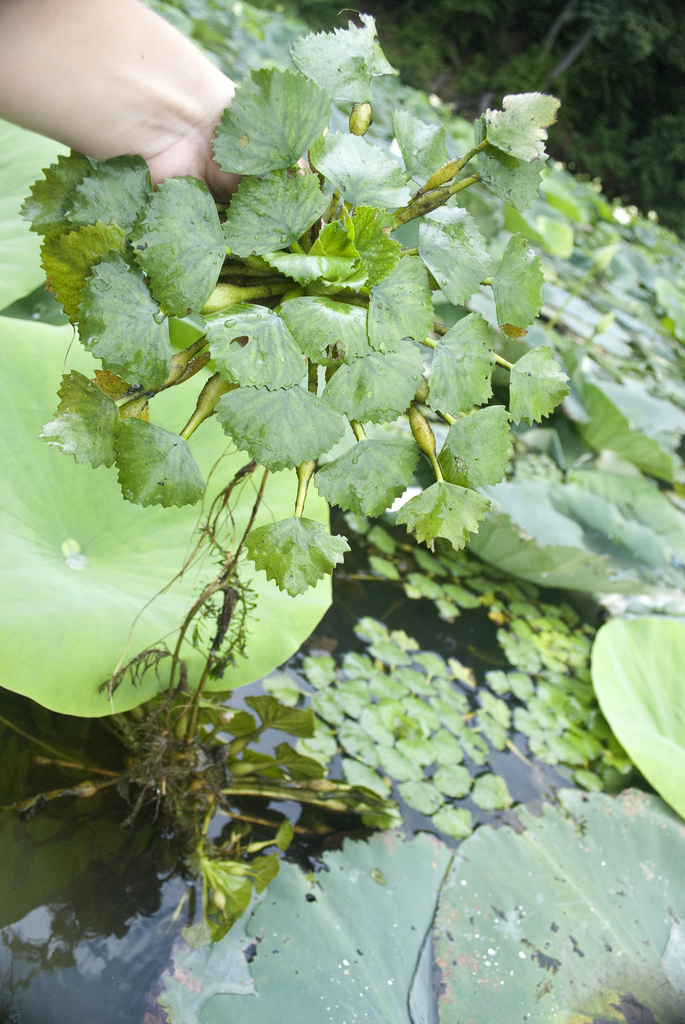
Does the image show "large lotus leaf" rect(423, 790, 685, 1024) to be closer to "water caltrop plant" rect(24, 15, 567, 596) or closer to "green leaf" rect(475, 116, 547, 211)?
"water caltrop plant" rect(24, 15, 567, 596)

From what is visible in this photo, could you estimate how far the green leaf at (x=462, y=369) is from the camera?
1.37ft

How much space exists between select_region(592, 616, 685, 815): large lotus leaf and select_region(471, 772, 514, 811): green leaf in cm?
24

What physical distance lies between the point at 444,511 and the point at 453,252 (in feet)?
0.57

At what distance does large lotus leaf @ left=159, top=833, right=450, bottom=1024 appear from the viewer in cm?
68

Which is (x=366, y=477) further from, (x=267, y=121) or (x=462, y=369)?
(x=267, y=121)

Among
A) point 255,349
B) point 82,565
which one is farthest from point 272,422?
point 82,565

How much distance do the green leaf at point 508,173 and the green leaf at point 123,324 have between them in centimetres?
24

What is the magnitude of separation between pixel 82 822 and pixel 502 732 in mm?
719

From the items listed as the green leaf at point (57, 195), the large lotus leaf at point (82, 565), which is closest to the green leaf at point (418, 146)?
the green leaf at point (57, 195)

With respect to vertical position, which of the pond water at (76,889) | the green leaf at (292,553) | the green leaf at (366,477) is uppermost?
the green leaf at (366,477)

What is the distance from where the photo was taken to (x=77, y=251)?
37cm

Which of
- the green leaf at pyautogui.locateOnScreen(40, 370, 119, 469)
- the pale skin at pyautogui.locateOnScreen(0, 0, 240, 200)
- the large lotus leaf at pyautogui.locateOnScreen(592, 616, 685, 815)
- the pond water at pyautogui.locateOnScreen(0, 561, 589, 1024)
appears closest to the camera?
the green leaf at pyautogui.locateOnScreen(40, 370, 119, 469)

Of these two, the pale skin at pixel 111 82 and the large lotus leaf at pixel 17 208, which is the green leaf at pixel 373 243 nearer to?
the pale skin at pixel 111 82

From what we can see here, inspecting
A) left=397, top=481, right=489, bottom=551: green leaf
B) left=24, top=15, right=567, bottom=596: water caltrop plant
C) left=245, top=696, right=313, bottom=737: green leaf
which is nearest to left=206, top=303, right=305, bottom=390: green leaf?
left=24, top=15, right=567, bottom=596: water caltrop plant
